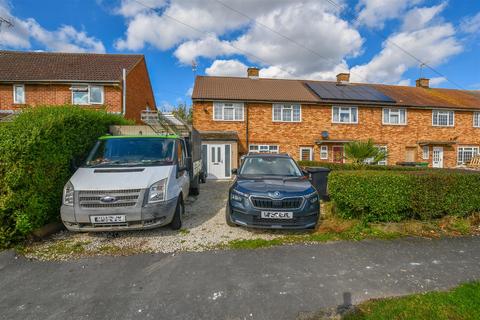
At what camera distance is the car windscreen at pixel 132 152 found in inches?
192

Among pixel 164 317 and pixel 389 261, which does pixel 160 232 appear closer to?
pixel 164 317

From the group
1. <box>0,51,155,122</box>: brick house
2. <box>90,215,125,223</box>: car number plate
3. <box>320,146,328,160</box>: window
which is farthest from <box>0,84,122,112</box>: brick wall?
<box>320,146,328,160</box>: window

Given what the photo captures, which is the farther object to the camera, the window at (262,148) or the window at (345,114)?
the window at (345,114)

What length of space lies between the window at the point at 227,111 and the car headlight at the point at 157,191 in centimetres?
1201

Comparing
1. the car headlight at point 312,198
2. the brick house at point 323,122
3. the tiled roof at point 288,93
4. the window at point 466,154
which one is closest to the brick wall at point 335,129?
the brick house at point 323,122

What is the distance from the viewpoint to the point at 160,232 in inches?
185

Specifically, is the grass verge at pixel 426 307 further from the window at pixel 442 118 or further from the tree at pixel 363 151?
the window at pixel 442 118

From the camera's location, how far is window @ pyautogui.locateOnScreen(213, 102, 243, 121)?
15.9 m

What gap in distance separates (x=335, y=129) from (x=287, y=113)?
3.75 meters

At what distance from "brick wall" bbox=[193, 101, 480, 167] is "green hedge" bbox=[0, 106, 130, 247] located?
1084cm

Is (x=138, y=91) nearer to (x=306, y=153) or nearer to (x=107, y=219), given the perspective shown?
(x=306, y=153)

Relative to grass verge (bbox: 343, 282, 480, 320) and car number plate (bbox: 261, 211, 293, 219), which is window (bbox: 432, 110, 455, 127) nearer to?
car number plate (bbox: 261, 211, 293, 219)

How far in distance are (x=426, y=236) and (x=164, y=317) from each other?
16.4ft

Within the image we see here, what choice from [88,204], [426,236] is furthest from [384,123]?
[88,204]
